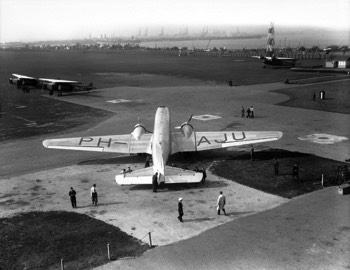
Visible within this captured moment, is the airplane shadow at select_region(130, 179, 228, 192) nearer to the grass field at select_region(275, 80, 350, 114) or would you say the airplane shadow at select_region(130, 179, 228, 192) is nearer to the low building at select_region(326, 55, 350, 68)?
the grass field at select_region(275, 80, 350, 114)

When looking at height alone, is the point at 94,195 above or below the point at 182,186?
above

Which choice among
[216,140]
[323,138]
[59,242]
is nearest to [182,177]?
[216,140]

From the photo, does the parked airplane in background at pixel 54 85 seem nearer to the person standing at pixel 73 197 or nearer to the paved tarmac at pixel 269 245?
the person standing at pixel 73 197

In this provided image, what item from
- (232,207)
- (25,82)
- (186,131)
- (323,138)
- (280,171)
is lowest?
(232,207)

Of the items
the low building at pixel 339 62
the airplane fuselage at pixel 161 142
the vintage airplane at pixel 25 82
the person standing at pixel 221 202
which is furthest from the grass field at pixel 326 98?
the vintage airplane at pixel 25 82

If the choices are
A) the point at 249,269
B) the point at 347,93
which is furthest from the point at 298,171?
the point at 347,93

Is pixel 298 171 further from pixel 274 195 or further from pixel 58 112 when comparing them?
pixel 58 112

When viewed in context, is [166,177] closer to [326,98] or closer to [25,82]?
[326,98]

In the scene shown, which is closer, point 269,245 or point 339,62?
point 269,245

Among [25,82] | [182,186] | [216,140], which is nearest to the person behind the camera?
[182,186]
